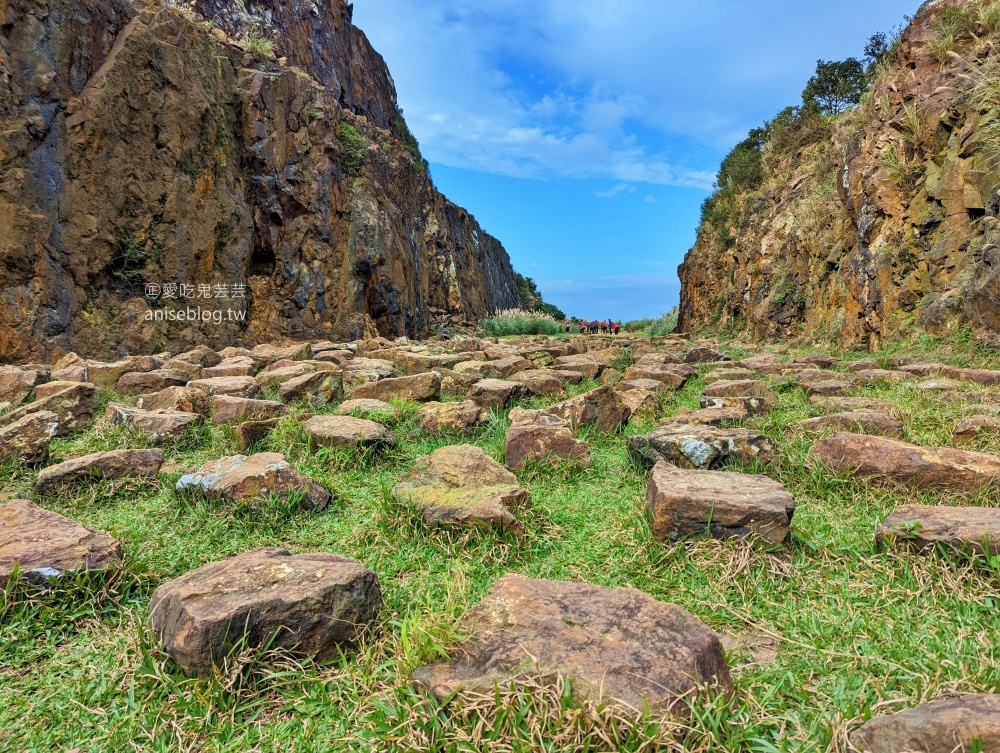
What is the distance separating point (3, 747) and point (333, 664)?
79 centimetres

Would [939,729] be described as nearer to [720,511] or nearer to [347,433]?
[720,511]

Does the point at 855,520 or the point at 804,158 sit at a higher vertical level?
the point at 804,158

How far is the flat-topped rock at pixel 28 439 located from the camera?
336 cm

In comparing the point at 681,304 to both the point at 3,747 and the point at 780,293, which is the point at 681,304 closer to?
the point at 780,293

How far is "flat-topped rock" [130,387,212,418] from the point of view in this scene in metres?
4.45

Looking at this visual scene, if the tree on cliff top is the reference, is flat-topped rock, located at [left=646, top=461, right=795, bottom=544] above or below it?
below

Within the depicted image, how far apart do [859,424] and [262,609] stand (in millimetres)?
3236

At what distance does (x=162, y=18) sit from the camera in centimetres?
1023

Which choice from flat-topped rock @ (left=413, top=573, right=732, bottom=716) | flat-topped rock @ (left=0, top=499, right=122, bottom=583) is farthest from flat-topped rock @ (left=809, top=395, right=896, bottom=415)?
flat-topped rock @ (left=0, top=499, right=122, bottom=583)

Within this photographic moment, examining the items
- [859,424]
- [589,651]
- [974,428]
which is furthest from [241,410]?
[974,428]

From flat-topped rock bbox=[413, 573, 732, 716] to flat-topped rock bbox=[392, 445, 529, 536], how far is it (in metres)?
0.73

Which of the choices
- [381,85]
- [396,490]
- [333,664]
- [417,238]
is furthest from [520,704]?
[381,85]

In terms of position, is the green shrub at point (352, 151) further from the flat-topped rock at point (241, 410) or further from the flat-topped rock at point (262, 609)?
the flat-topped rock at point (262, 609)

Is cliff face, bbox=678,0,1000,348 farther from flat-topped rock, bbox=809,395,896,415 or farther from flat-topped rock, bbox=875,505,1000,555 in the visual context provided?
flat-topped rock, bbox=875,505,1000,555
